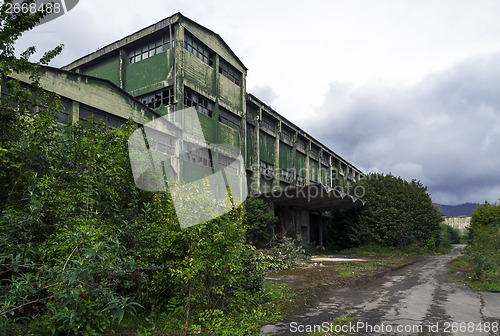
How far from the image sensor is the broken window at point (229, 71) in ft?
85.9

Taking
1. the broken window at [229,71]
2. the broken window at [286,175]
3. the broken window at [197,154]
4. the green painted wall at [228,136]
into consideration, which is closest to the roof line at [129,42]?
the broken window at [229,71]

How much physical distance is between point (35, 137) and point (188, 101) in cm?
1755

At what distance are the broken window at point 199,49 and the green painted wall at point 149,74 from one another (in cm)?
166

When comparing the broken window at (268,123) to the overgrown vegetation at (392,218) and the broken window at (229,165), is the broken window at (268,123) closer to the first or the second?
the broken window at (229,165)

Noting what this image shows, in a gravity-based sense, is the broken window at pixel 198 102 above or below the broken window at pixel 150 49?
below

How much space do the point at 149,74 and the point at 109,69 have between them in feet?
13.6

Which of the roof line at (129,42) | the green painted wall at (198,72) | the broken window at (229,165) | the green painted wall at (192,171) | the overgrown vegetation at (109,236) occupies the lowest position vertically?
the overgrown vegetation at (109,236)

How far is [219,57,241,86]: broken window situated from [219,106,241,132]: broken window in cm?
294

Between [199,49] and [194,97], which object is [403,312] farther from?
[199,49]

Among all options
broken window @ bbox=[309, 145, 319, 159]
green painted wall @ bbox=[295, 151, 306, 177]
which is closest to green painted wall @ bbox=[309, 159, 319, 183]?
broken window @ bbox=[309, 145, 319, 159]

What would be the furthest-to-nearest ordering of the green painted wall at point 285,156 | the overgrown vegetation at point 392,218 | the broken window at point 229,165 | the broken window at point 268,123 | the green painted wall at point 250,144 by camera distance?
the green painted wall at point 285,156 → the broken window at point 268,123 → the overgrown vegetation at point 392,218 → the green painted wall at point 250,144 → the broken window at point 229,165

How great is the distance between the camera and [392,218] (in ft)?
99.4

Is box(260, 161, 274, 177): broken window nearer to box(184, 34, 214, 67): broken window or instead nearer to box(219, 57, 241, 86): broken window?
box(219, 57, 241, 86): broken window

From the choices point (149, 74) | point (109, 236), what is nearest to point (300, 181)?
point (149, 74)
